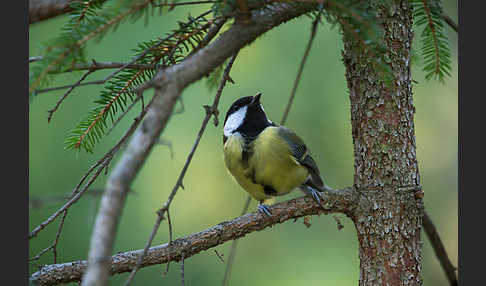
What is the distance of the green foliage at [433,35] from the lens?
1.33m

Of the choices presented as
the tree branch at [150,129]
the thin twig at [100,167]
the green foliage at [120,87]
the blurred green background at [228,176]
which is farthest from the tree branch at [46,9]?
the blurred green background at [228,176]

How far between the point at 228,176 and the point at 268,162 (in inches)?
50.2

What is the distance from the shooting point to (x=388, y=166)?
5.21ft

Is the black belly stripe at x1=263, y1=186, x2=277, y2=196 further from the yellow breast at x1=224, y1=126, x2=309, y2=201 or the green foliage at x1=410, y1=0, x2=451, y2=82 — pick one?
the green foliage at x1=410, y1=0, x2=451, y2=82

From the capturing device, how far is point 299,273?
2.91 m

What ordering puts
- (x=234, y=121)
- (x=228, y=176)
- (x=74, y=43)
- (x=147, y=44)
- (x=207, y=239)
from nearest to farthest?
(x=74, y=43) → (x=147, y=44) → (x=207, y=239) → (x=234, y=121) → (x=228, y=176)

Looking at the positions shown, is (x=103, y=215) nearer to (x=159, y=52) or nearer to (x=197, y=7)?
(x=159, y=52)

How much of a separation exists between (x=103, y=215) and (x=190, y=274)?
241 centimetres

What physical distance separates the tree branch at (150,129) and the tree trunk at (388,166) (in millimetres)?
567

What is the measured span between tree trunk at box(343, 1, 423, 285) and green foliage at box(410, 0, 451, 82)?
0.38 feet

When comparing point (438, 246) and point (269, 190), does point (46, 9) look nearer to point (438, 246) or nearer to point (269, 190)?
point (269, 190)

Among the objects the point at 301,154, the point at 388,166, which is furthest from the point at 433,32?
the point at 301,154

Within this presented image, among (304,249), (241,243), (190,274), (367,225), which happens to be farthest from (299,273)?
(367,225)

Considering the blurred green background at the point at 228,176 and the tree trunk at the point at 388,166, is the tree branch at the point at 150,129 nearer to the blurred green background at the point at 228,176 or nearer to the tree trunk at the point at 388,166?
the tree trunk at the point at 388,166
